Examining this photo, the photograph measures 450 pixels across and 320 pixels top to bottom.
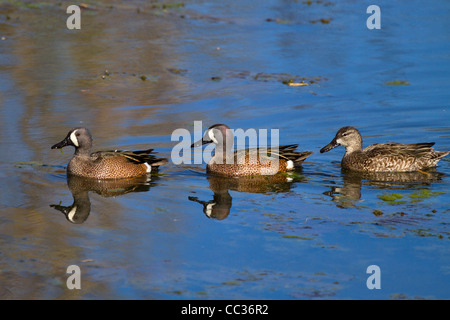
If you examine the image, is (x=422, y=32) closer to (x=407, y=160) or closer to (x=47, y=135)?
(x=407, y=160)

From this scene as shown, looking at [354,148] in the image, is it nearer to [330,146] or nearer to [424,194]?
[330,146]

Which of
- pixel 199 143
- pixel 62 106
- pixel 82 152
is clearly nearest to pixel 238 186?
pixel 199 143

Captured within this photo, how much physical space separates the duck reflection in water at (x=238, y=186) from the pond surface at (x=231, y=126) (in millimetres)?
52

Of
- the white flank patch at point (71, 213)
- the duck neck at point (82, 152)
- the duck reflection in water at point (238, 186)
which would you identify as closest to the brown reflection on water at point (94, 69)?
the duck neck at point (82, 152)

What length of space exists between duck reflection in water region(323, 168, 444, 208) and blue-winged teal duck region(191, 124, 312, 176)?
78 centimetres

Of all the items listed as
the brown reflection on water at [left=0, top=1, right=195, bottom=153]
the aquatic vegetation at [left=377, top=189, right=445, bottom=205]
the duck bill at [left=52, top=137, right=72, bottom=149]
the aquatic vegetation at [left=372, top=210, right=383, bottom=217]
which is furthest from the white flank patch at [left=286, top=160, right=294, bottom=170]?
the duck bill at [left=52, top=137, right=72, bottom=149]

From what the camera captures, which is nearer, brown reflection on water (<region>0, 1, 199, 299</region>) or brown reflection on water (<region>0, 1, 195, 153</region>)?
brown reflection on water (<region>0, 1, 199, 299</region>)

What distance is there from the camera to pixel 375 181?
10.6 meters

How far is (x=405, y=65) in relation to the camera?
1614cm

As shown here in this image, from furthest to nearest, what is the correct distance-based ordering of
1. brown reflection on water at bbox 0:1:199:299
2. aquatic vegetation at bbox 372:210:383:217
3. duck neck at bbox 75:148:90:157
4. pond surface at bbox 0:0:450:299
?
duck neck at bbox 75:148:90:157 < aquatic vegetation at bbox 372:210:383:217 < brown reflection on water at bbox 0:1:199:299 < pond surface at bbox 0:0:450:299

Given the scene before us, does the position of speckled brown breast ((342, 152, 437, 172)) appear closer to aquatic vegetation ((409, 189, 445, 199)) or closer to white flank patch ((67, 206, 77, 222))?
aquatic vegetation ((409, 189, 445, 199))

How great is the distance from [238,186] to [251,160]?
1.95ft

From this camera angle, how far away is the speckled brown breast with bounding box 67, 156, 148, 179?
1069 cm

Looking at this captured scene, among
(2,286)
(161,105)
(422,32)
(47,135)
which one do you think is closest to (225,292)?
(2,286)
